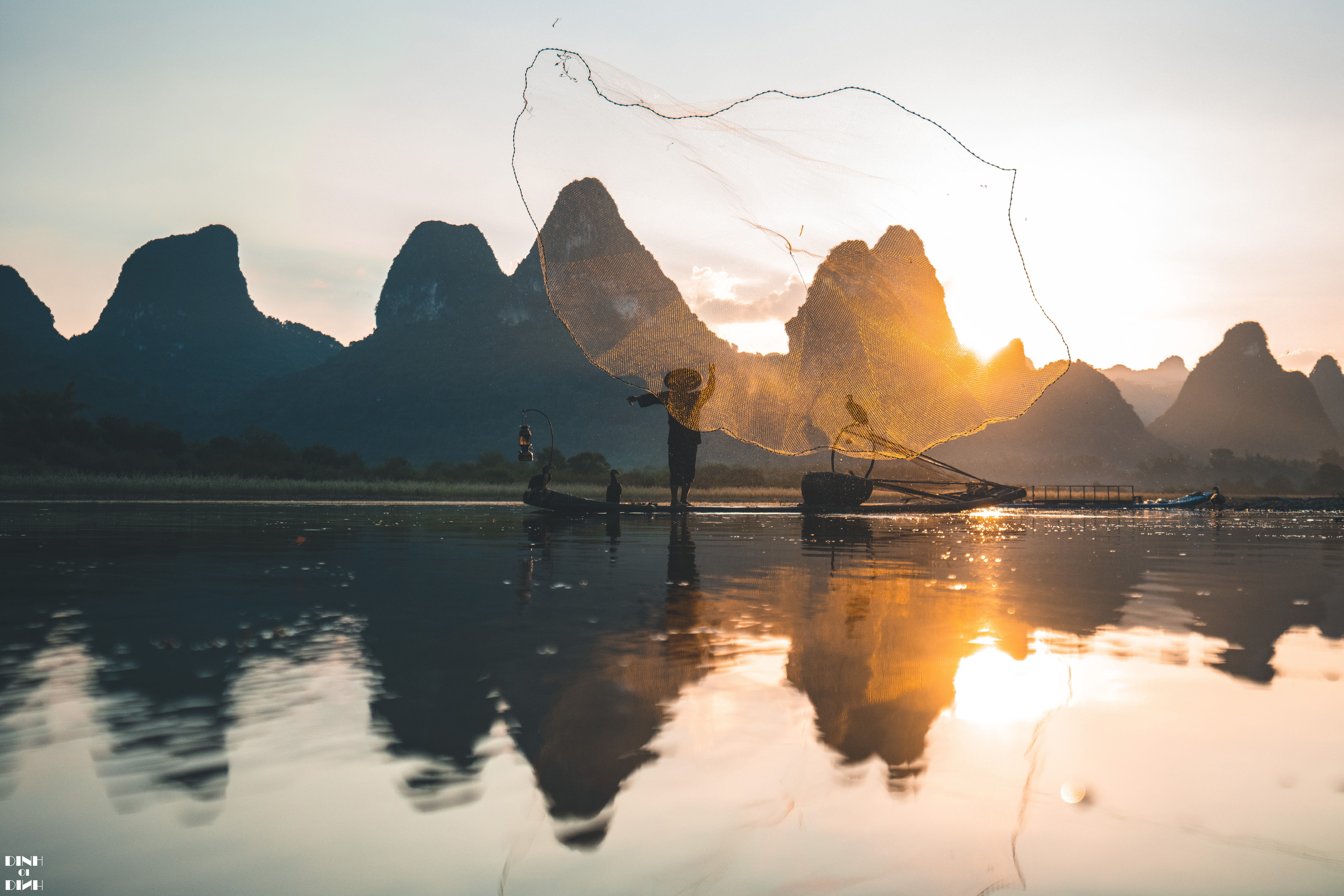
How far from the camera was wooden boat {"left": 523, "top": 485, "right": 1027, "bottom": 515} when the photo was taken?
1587 inches

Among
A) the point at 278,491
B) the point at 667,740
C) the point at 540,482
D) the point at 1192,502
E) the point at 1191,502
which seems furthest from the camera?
the point at 1192,502

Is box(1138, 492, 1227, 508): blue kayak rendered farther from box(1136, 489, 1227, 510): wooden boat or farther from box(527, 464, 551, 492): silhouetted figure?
box(527, 464, 551, 492): silhouetted figure

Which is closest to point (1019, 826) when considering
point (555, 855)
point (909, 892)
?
point (909, 892)

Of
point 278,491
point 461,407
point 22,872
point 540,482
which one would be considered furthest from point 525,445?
point 461,407

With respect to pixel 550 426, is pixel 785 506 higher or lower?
lower

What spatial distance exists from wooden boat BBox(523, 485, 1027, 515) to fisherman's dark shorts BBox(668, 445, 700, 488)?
1.44 m

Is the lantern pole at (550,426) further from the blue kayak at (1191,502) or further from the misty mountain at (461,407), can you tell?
the blue kayak at (1191,502)

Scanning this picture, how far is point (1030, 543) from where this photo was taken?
26.7 m

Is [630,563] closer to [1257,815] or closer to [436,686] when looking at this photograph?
[436,686]

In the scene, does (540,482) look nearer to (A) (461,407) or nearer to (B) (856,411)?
(B) (856,411)

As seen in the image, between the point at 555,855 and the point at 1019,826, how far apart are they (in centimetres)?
249

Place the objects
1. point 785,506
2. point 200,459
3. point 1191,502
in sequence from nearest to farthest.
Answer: point 785,506 < point 1191,502 < point 200,459

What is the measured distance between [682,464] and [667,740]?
125ft

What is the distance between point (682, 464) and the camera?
144 ft
